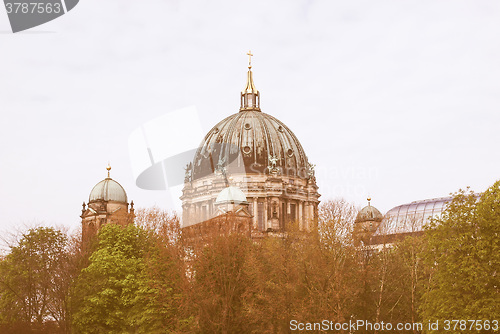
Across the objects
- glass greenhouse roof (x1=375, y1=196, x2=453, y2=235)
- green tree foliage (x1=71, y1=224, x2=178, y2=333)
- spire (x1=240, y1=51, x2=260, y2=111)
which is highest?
spire (x1=240, y1=51, x2=260, y2=111)

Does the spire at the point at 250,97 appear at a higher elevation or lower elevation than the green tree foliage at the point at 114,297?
higher

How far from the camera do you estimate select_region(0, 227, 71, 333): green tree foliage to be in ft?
196

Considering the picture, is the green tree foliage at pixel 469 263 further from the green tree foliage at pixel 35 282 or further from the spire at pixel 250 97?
the spire at pixel 250 97

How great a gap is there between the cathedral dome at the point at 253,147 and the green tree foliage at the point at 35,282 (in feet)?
173

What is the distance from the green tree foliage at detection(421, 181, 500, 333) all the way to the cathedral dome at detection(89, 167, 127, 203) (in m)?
64.1

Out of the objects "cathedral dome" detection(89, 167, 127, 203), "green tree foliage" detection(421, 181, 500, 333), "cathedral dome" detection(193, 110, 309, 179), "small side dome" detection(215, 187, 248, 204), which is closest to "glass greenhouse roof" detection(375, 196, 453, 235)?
"cathedral dome" detection(193, 110, 309, 179)

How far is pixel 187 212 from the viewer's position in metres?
112

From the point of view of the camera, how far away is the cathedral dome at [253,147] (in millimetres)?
113250

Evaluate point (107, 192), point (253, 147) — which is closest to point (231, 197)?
point (107, 192)

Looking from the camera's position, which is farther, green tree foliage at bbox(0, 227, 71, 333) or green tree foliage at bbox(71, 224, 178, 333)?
green tree foliage at bbox(0, 227, 71, 333)

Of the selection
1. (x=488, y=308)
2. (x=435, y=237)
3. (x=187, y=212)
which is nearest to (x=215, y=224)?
(x=435, y=237)

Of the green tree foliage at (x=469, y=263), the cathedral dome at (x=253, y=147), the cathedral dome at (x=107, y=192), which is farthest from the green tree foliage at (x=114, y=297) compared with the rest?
the cathedral dome at (x=253, y=147)

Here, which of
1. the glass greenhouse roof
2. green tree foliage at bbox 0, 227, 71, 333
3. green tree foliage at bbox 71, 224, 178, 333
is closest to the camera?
green tree foliage at bbox 71, 224, 178, 333

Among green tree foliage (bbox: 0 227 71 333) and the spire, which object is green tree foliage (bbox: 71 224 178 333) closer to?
green tree foliage (bbox: 0 227 71 333)
